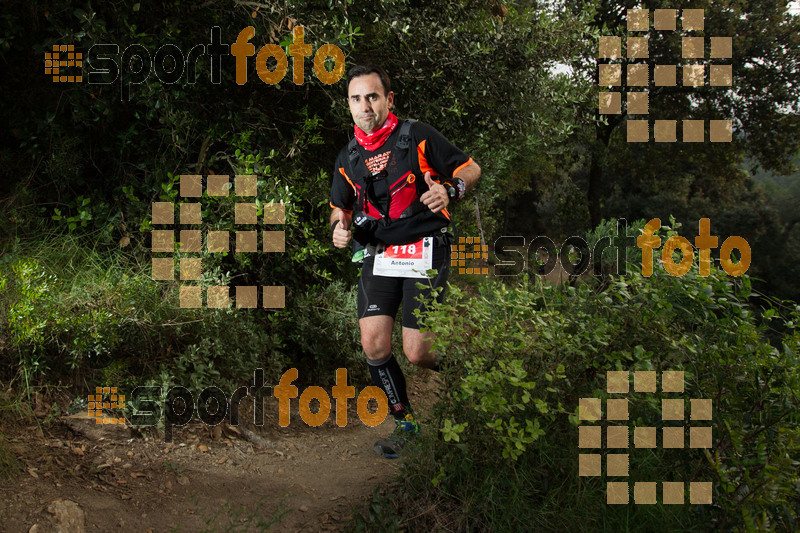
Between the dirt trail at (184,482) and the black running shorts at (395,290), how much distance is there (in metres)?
1.17

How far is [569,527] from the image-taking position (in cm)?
315

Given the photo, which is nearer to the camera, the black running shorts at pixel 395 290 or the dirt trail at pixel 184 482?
the dirt trail at pixel 184 482

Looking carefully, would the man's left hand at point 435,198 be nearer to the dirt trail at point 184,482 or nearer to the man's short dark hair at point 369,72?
the man's short dark hair at point 369,72

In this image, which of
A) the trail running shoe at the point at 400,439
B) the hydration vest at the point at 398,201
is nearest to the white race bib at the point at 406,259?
the hydration vest at the point at 398,201

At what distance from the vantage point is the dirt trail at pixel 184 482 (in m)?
3.53

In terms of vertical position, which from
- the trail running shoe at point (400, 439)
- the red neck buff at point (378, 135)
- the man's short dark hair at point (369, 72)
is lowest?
the trail running shoe at point (400, 439)

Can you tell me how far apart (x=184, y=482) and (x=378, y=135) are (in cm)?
277

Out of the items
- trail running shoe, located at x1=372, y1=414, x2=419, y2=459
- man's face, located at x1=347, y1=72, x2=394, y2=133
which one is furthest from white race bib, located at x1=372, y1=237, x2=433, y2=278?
trail running shoe, located at x1=372, y1=414, x2=419, y2=459

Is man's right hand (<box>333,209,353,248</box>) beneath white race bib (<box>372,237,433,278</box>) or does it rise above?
above

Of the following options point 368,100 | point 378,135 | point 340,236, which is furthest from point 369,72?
point 340,236

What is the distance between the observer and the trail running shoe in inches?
157

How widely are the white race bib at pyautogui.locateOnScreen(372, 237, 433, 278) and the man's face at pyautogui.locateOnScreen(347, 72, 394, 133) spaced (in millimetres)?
875

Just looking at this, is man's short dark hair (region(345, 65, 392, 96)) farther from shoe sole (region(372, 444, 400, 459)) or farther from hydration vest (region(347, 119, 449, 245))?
shoe sole (region(372, 444, 400, 459))

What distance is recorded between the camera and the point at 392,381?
4.48 meters
